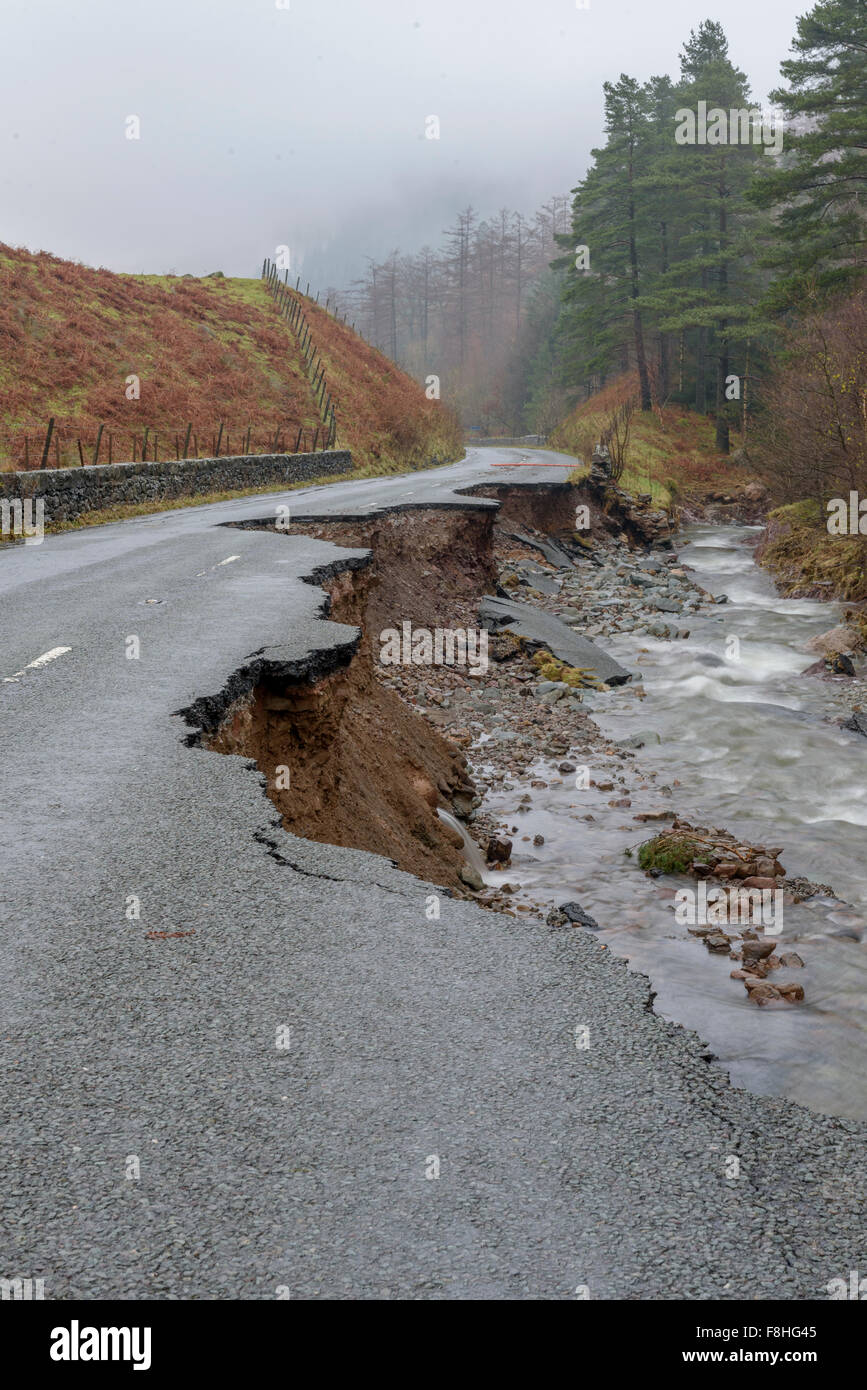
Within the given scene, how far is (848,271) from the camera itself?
30312 millimetres

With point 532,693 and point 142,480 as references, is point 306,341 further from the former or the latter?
point 532,693

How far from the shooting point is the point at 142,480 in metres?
23.0

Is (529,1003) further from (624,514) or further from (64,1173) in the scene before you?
(624,514)

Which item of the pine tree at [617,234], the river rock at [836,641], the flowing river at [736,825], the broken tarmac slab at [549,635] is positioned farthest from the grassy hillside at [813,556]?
the pine tree at [617,234]

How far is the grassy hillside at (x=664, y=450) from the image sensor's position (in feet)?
134

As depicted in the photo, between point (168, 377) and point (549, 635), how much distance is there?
2838 centimetres

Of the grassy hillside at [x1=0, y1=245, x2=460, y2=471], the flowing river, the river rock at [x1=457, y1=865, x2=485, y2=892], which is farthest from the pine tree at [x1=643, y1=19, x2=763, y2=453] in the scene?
the river rock at [x1=457, y1=865, x2=485, y2=892]

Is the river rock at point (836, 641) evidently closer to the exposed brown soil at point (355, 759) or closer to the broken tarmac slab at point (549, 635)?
the broken tarmac slab at point (549, 635)

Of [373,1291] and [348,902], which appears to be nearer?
[373,1291]

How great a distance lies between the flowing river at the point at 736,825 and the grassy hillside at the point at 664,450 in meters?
21.4

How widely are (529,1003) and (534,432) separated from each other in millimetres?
82131

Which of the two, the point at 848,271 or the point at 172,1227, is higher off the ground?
the point at 848,271

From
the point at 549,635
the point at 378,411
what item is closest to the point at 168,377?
the point at 378,411

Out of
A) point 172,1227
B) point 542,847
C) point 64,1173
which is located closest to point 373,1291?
point 172,1227
